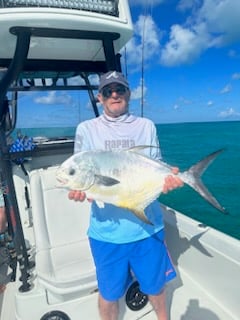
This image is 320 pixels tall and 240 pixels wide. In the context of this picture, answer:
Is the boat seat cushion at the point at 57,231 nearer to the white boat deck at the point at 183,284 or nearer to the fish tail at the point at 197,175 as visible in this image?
the white boat deck at the point at 183,284

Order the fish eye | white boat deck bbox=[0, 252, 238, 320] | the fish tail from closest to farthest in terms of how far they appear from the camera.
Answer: the fish eye
the fish tail
white boat deck bbox=[0, 252, 238, 320]

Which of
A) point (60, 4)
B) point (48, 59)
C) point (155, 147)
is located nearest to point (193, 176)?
point (155, 147)

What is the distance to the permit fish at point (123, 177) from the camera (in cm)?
166

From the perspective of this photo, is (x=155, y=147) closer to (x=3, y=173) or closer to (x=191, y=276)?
(x=3, y=173)

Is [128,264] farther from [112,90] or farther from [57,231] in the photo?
[57,231]

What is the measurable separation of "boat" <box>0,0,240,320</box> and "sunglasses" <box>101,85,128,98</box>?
68 cm

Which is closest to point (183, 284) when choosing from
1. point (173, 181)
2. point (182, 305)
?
point (182, 305)

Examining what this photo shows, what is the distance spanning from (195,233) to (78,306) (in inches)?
49.8

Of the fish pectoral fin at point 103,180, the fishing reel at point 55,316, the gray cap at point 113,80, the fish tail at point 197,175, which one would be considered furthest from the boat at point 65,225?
the fish pectoral fin at point 103,180

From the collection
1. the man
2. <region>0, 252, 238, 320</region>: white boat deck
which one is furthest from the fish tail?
<region>0, 252, 238, 320</region>: white boat deck

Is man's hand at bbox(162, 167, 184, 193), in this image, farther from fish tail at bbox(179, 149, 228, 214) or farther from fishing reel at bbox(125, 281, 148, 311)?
fishing reel at bbox(125, 281, 148, 311)

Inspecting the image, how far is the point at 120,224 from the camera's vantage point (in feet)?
6.23

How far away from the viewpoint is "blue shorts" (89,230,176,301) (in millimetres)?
1930

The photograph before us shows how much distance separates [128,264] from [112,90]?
3.81ft
